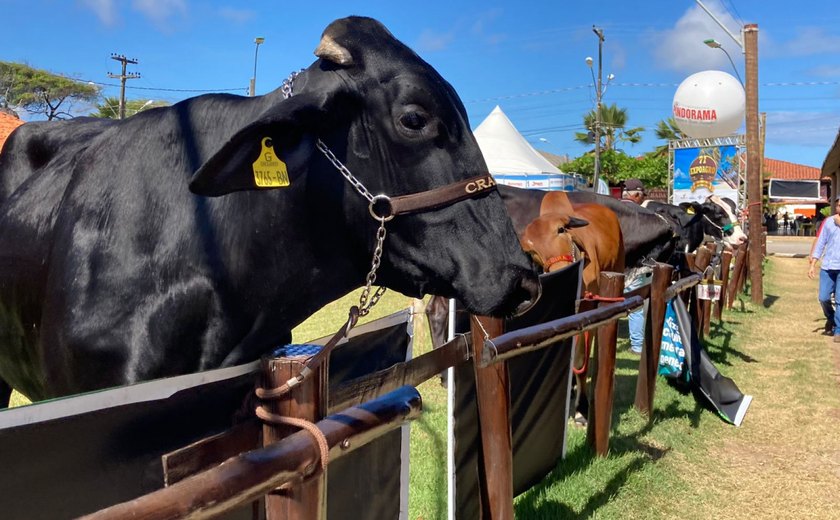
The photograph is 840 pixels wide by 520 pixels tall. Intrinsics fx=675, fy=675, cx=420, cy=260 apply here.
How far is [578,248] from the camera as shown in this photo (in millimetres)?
5758

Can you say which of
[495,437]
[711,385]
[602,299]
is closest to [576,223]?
[602,299]

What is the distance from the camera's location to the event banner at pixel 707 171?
16.6 m

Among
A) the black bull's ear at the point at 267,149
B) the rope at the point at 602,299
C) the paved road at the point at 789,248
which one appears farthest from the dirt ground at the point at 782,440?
the paved road at the point at 789,248

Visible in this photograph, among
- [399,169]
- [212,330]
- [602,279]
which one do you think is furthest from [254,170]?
[602,279]

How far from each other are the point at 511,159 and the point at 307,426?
17.2 m

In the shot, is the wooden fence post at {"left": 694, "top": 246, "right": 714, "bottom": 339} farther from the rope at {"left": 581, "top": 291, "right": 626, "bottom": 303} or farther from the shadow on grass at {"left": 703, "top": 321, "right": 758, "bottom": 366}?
the rope at {"left": 581, "top": 291, "right": 626, "bottom": 303}

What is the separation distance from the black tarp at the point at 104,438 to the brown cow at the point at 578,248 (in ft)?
13.1

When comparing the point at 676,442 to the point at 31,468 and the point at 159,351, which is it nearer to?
the point at 159,351

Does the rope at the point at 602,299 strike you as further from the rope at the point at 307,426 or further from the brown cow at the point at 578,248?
the rope at the point at 307,426

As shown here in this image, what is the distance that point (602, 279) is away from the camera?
14.4 ft

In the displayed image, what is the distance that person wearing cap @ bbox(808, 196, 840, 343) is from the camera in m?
9.87

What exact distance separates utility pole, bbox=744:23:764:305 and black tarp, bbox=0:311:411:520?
13581 mm

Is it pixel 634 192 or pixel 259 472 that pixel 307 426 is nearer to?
pixel 259 472

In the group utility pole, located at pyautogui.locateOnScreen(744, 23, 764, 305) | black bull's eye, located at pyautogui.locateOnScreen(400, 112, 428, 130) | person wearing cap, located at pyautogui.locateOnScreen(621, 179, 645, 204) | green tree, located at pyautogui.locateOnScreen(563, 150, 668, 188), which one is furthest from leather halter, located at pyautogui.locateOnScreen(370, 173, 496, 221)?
green tree, located at pyautogui.locateOnScreen(563, 150, 668, 188)
